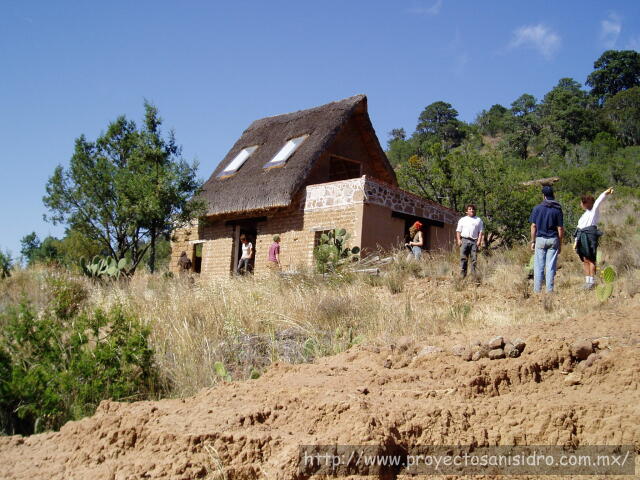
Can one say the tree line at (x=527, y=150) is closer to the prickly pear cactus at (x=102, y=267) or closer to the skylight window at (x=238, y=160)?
the skylight window at (x=238, y=160)

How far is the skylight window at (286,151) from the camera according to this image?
56.3ft

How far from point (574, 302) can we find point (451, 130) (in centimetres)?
5605

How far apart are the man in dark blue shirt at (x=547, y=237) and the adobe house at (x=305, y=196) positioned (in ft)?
21.0

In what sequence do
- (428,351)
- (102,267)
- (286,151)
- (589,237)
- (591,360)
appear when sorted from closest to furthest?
(591,360) → (428,351) → (589,237) → (102,267) → (286,151)

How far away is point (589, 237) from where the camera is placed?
314 inches

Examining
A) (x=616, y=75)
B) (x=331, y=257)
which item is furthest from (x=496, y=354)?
→ (x=616, y=75)

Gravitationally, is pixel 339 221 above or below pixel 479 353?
above

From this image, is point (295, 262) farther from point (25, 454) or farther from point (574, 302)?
point (25, 454)

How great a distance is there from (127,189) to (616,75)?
60565 mm

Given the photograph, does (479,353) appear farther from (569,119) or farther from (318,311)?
(569,119)

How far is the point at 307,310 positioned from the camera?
21.9 ft

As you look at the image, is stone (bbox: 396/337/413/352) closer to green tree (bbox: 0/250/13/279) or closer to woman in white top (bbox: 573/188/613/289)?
woman in white top (bbox: 573/188/613/289)

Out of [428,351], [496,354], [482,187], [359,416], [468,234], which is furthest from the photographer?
[482,187]

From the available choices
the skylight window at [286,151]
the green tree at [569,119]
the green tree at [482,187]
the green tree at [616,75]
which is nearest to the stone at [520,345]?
the skylight window at [286,151]
